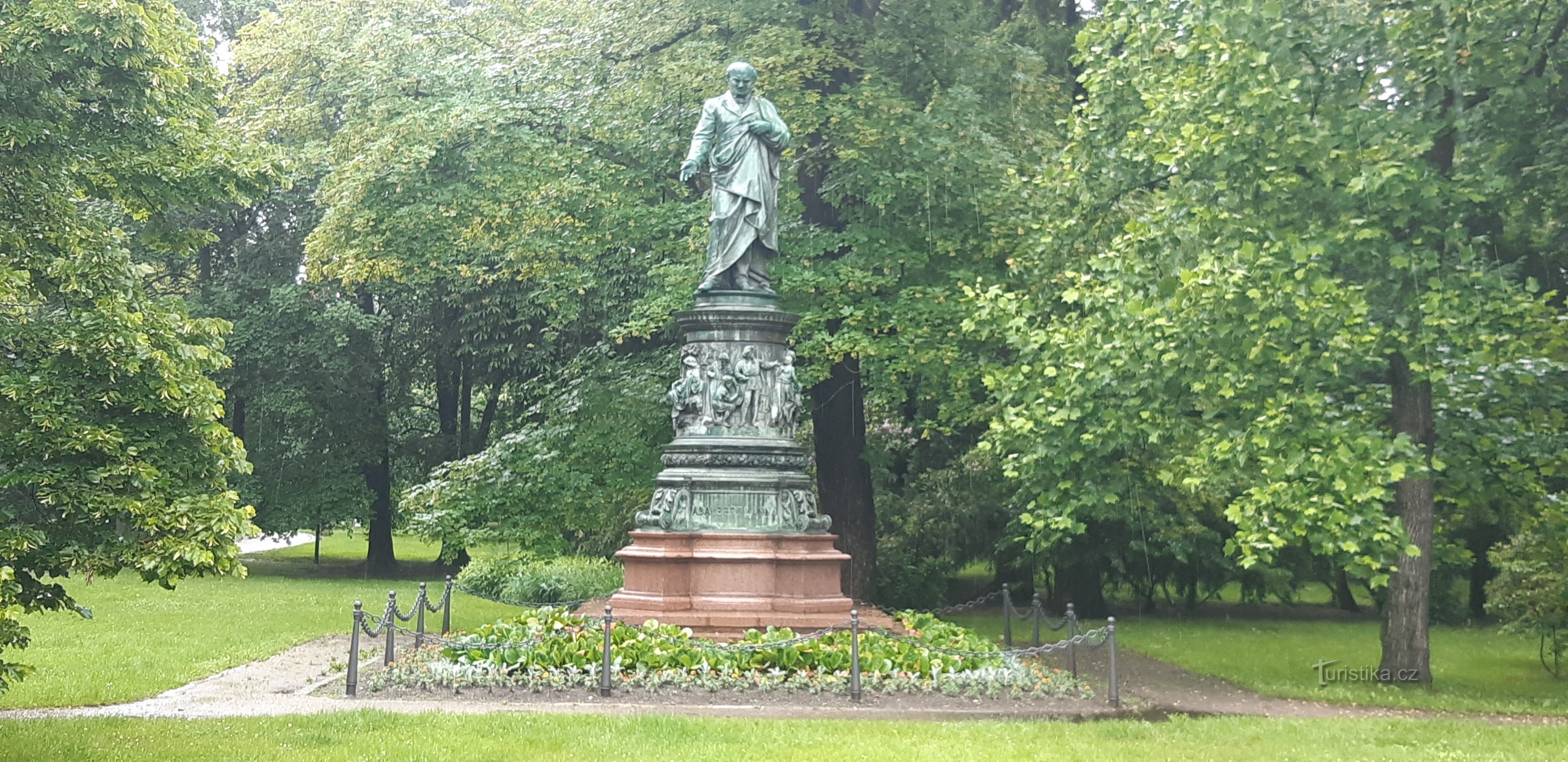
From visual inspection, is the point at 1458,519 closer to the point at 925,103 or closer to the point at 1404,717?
the point at 1404,717

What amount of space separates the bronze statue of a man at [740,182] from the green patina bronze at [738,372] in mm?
12

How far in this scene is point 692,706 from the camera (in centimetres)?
1091

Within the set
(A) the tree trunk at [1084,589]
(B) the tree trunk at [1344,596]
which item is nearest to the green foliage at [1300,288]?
(A) the tree trunk at [1084,589]

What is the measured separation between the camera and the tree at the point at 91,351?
774 cm

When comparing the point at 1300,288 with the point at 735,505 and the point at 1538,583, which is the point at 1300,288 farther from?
the point at 735,505

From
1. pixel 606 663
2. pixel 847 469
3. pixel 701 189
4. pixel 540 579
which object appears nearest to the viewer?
pixel 606 663

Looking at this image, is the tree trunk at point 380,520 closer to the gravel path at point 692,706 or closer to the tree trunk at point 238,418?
the tree trunk at point 238,418

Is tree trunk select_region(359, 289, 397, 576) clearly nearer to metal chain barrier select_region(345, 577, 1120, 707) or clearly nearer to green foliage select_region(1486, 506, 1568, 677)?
metal chain barrier select_region(345, 577, 1120, 707)

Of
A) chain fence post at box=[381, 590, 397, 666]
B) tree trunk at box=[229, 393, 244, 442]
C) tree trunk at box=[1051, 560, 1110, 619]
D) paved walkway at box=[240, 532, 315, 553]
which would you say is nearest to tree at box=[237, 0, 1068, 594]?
tree trunk at box=[1051, 560, 1110, 619]

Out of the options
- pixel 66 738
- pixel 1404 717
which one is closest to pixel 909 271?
pixel 1404 717

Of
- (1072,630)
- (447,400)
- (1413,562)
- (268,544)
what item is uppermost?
(447,400)

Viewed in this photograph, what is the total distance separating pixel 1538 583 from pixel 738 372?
8.85 metres

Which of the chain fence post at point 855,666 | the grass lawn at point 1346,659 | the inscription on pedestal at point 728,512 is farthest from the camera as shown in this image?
the inscription on pedestal at point 728,512

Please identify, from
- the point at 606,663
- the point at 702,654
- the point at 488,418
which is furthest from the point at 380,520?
the point at 606,663
